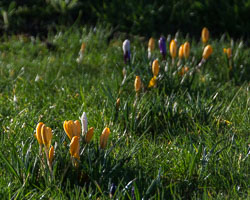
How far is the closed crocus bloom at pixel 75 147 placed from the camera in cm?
206

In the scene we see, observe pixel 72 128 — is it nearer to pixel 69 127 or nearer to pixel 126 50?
pixel 69 127

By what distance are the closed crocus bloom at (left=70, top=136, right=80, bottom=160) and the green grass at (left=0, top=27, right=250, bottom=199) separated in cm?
7

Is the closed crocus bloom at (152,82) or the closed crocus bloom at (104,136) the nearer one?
the closed crocus bloom at (104,136)

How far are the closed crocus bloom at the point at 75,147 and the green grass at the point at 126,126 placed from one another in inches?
2.7

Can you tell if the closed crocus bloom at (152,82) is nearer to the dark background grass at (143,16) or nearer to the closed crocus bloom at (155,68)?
the closed crocus bloom at (155,68)

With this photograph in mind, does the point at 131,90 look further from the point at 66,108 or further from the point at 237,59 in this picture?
the point at 237,59

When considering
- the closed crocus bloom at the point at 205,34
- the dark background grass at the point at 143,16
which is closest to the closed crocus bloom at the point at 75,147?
the closed crocus bloom at the point at 205,34

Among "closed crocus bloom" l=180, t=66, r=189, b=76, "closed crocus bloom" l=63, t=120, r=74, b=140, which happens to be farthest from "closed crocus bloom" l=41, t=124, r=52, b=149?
"closed crocus bloom" l=180, t=66, r=189, b=76

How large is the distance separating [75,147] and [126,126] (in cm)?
73

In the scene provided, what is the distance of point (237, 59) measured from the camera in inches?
154

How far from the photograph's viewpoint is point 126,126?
109 inches

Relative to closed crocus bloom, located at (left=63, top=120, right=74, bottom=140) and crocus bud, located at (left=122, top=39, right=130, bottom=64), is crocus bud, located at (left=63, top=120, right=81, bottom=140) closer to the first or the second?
closed crocus bloom, located at (left=63, top=120, right=74, bottom=140)

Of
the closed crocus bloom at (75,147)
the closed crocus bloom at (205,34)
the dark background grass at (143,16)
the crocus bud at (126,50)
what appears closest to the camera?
the closed crocus bloom at (75,147)

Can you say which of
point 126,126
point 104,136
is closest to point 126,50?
point 126,126
